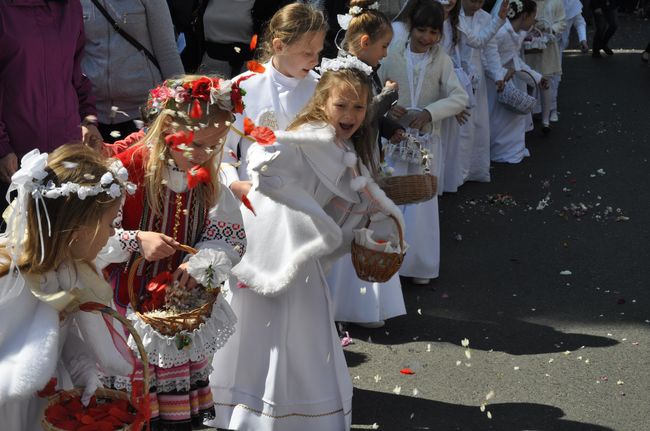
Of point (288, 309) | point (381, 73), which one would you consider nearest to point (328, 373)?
point (288, 309)

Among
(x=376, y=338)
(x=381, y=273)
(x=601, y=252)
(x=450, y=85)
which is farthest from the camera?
(x=601, y=252)

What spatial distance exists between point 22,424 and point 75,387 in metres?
0.21

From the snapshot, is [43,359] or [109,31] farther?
[109,31]

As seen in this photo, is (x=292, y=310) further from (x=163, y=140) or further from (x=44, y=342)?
(x=44, y=342)

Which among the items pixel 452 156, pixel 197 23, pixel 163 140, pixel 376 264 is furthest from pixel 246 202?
pixel 452 156

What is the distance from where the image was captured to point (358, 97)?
15.8 ft

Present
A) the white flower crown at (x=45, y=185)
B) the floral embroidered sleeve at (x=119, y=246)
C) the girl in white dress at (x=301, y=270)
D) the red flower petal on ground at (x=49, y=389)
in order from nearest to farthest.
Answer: the white flower crown at (x=45, y=185)
the red flower petal on ground at (x=49, y=389)
the floral embroidered sleeve at (x=119, y=246)
the girl in white dress at (x=301, y=270)

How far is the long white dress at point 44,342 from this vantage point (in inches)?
122

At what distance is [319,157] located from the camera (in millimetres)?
4785

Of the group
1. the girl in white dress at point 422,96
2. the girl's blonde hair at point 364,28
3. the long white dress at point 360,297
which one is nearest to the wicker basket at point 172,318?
the long white dress at point 360,297

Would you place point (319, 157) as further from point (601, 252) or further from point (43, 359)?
point (601, 252)

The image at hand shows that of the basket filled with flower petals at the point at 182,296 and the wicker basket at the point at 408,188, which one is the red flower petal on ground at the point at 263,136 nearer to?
the basket filled with flower petals at the point at 182,296

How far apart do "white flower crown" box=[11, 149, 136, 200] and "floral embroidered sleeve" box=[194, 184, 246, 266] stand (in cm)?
103

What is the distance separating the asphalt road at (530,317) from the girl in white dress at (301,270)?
0.50m
